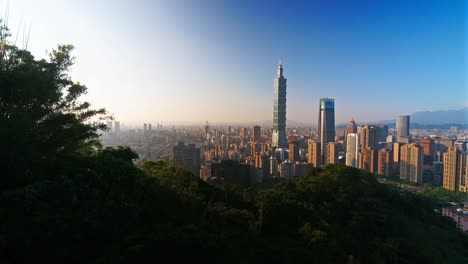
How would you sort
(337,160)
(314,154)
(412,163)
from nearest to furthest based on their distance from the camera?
(412,163) < (314,154) < (337,160)

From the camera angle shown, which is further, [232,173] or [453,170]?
[453,170]

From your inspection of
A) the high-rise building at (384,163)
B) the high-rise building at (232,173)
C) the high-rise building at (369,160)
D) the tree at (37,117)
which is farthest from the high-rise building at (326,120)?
the tree at (37,117)

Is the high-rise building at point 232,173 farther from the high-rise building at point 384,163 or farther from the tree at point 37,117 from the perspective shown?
the high-rise building at point 384,163

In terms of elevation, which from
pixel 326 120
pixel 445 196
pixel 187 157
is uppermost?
pixel 326 120

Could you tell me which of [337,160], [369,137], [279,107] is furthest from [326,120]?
[337,160]

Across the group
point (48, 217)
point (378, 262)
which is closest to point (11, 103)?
point (48, 217)

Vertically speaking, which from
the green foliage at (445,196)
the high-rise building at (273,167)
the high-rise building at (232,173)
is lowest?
the green foliage at (445,196)

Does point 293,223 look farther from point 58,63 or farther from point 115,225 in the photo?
point 58,63

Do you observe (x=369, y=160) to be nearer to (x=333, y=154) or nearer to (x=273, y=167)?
(x=333, y=154)
